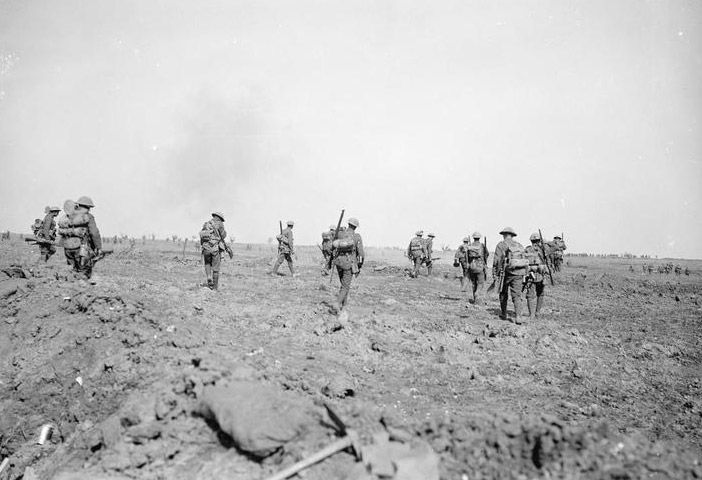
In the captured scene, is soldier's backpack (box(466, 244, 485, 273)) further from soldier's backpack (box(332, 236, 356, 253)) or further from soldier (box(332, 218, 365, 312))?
soldier's backpack (box(332, 236, 356, 253))

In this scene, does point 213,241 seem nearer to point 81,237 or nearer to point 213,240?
point 213,240

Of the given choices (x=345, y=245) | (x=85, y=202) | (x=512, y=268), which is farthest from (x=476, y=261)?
(x=85, y=202)

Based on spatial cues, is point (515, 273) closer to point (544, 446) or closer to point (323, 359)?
point (323, 359)

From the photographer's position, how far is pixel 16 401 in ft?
16.7

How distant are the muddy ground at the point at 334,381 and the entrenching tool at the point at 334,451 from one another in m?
0.07

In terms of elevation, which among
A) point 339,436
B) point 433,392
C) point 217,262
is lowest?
point 433,392

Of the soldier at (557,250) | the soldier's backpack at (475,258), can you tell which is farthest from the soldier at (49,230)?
the soldier at (557,250)

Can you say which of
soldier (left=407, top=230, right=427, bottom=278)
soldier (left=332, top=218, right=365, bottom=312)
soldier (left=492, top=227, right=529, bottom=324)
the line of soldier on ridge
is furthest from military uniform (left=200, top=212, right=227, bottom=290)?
soldier (left=407, top=230, right=427, bottom=278)

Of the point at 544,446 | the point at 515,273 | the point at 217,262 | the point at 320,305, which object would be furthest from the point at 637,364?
the point at 217,262

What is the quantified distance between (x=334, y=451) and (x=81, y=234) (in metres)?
7.65

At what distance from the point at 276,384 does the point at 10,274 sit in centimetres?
746

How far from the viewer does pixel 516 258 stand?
8508mm

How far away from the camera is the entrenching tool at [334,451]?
9.09 ft

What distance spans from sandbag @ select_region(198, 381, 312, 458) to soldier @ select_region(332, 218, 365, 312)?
16.2 ft
